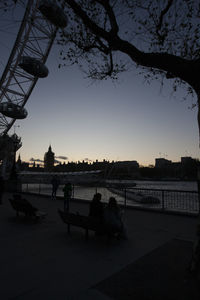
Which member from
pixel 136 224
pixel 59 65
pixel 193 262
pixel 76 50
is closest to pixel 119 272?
pixel 193 262

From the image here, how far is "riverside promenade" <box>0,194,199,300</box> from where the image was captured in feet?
11.1

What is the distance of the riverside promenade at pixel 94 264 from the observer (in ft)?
11.1

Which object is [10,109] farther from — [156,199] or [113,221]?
[113,221]

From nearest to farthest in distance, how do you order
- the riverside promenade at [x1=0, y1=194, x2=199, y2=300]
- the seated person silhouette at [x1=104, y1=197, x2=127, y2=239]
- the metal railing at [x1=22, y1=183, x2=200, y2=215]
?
the riverside promenade at [x1=0, y1=194, x2=199, y2=300] < the seated person silhouette at [x1=104, y1=197, x2=127, y2=239] < the metal railing at [x1=22, y1=183, x2=200, y2=215]

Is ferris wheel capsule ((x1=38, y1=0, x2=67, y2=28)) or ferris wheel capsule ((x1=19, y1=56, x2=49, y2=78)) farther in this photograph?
ferris wheel capsule ((x1=19, y1=56, x2=49, y2=78))

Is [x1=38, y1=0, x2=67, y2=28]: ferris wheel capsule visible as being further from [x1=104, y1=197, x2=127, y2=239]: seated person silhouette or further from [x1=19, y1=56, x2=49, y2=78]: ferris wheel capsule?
[x1=104, y1=197, x2=127, y2=239]: seated person silhouette

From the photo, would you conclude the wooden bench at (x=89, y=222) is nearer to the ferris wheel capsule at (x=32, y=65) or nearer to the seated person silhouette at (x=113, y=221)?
the seated person silhouette at (x=113, y=221)

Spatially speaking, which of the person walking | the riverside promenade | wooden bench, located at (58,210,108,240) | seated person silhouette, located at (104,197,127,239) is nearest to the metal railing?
the person walking

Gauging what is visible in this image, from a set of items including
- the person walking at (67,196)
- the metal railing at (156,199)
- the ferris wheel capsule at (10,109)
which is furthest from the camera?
the ferris wheel capsule at (10,109)

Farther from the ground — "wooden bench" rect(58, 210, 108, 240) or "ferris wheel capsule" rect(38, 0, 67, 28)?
"ferris wheel capsule" rect(38, 0, 67, 28)

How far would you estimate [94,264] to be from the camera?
4512 mm

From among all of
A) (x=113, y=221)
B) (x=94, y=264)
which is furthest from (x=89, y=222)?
(x=94, y=264)

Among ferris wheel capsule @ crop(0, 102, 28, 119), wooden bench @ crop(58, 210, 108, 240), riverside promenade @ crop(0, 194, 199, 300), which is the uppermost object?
ferris wheel capsule @ crop(0, 102, 28, 119)

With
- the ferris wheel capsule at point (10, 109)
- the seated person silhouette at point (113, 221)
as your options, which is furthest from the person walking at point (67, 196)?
the ferris wheel capsule at point (10, 109)
